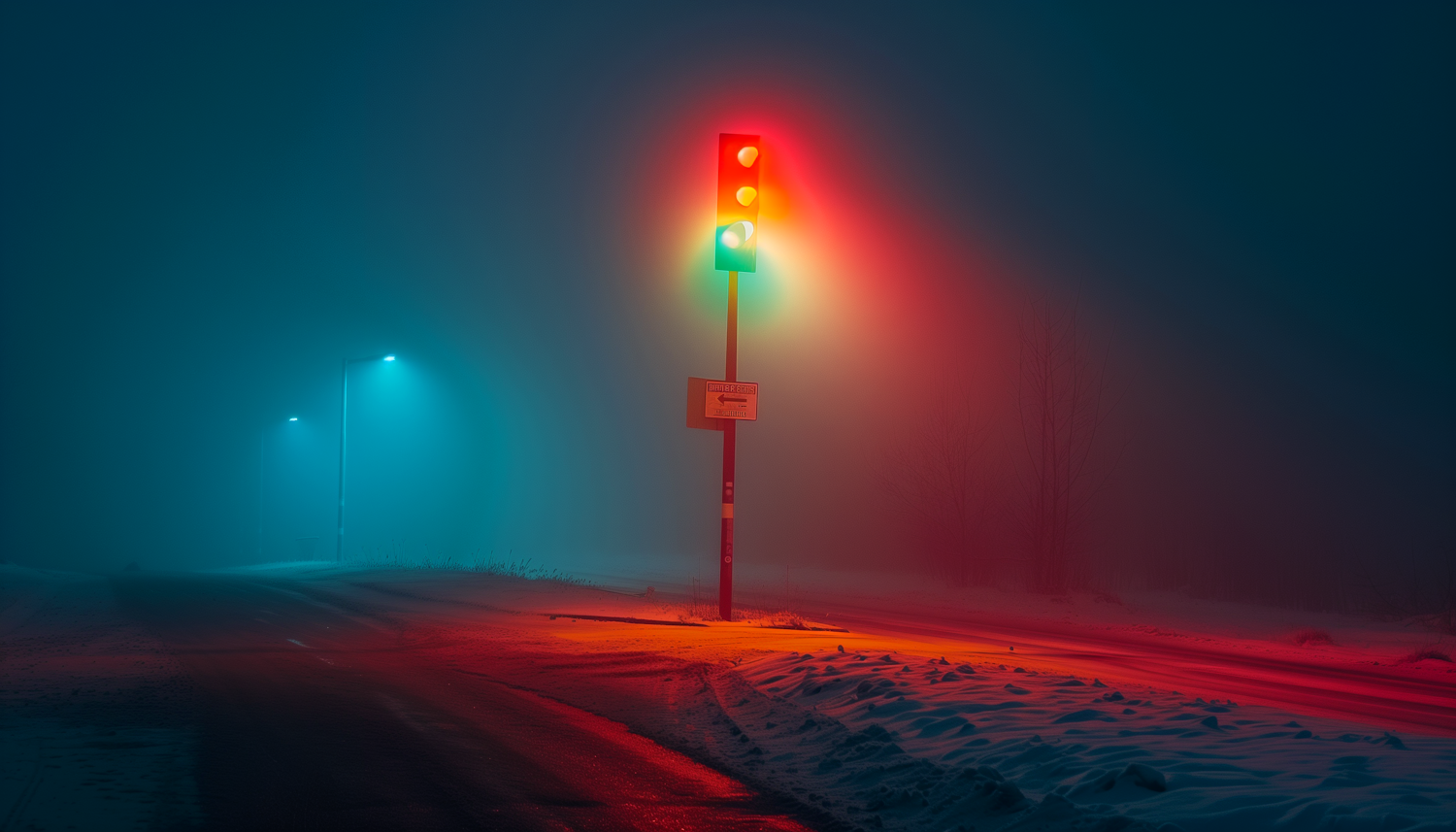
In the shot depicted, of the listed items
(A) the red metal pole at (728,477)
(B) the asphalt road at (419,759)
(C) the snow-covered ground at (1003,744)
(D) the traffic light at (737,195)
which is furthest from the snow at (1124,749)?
(D) the traffic light at (737,195)

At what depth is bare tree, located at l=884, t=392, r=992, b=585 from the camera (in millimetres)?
32000

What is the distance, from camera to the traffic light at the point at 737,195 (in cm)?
1483

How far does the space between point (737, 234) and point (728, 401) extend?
2839 millimetres

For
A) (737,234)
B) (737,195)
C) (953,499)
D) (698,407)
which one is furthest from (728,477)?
(953,499)

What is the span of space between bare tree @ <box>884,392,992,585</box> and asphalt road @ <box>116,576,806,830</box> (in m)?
22.8

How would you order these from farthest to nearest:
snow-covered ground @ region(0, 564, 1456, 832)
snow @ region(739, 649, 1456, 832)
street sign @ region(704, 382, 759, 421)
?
1. street sign @ region(704, 382, 759, 421)
2. snow-covered ground @ region(0, 564, 1456, 832)
3. snow @ region(739, 649, 1456, 832)

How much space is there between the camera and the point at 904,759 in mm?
6516

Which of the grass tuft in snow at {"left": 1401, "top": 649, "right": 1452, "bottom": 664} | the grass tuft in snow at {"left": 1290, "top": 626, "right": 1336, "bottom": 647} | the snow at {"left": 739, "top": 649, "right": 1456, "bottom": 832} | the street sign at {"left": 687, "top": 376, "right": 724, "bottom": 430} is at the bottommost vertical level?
the grass tuft in snow at {"left": 1290, "top": 626, "right": 1336, "bottom": 647}

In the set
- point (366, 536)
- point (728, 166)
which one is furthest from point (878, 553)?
point (366, 536)

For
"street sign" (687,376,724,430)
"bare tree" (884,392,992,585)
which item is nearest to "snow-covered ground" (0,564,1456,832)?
"street sign" (687,376,724,430)

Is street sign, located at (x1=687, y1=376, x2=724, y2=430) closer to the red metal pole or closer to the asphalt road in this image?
the red metal pole

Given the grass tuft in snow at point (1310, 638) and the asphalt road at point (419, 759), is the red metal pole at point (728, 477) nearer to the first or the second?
the asphalt road at point (419, 759)

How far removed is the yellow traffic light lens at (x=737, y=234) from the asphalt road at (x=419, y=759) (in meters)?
7.23

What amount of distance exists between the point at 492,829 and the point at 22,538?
130 metres
